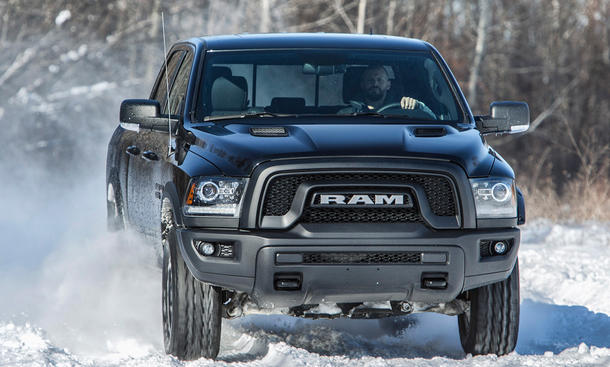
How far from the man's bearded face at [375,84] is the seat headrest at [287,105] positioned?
1.42 ft

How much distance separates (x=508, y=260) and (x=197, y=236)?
1.52 meters

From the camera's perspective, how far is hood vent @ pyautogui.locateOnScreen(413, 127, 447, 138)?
5.20m

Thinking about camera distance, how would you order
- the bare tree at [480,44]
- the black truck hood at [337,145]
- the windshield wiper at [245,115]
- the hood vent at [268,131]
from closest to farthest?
the black truck hood at [337,145], the hood vent at [268,131], the windshield wiper at [245,115], the bare tree at [480,44]

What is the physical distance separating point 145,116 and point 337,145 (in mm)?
1481

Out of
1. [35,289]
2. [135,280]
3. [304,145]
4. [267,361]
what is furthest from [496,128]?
[35,289]

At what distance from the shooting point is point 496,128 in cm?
609

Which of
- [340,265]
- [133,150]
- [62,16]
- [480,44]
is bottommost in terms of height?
[480,44]

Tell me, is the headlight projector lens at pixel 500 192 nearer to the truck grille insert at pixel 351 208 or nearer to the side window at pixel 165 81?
the truck grille insert at pixel 351 208

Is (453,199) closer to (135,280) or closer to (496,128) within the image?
(496,128)

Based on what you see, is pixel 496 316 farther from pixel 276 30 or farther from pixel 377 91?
pixel 276 30

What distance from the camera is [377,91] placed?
19.9 ft

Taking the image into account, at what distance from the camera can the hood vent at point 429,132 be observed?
5203 mm

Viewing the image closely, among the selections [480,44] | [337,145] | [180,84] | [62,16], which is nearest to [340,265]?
[337,145]

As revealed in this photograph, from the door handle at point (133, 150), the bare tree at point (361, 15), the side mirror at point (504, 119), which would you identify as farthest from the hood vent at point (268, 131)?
the bare tree at point (361, 15)
